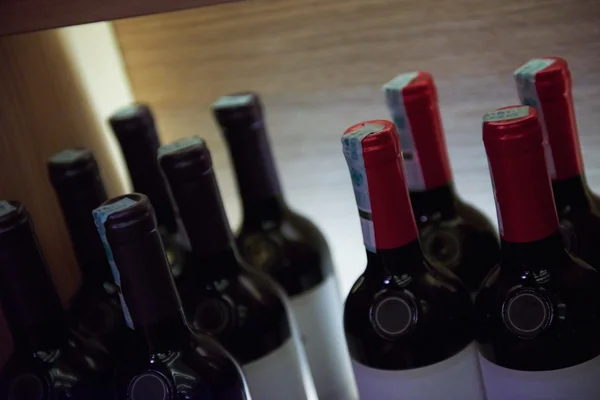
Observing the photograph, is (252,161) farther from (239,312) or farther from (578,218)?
(578,218)

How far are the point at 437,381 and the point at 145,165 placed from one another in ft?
1.08

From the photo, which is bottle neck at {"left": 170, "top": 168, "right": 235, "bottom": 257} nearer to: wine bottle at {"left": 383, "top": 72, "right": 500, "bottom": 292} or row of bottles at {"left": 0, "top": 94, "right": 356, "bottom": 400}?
row of bottles at {"left": 0, "top": 94, "right": 356, "bottom": 400}

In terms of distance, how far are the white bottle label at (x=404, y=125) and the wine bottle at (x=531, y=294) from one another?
0.32ft

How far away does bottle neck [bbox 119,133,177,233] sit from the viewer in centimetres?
68

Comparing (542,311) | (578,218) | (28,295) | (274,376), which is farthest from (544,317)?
(28,295)

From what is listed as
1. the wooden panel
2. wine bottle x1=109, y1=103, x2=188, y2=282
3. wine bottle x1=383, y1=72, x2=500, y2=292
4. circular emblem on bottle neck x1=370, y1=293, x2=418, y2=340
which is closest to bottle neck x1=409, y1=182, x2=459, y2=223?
wine bottle x1=383, y1=72, x2=500, y2=292

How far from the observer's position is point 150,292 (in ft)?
1.65

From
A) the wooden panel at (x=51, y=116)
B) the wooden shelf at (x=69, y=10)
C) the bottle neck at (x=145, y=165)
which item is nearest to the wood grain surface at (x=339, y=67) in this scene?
the wooden panel at (x=51, y=116)

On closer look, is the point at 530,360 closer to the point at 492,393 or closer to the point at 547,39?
the point at 492,393

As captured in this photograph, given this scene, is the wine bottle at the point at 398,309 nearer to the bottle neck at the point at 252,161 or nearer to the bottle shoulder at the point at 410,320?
the bottle shoulder at the point at 410,320

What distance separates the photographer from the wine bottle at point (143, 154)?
0.68 m

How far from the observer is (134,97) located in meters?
0.90

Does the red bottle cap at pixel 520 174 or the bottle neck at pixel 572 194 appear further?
the bottle neck at pixel 572 194

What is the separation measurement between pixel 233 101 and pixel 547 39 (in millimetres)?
282
